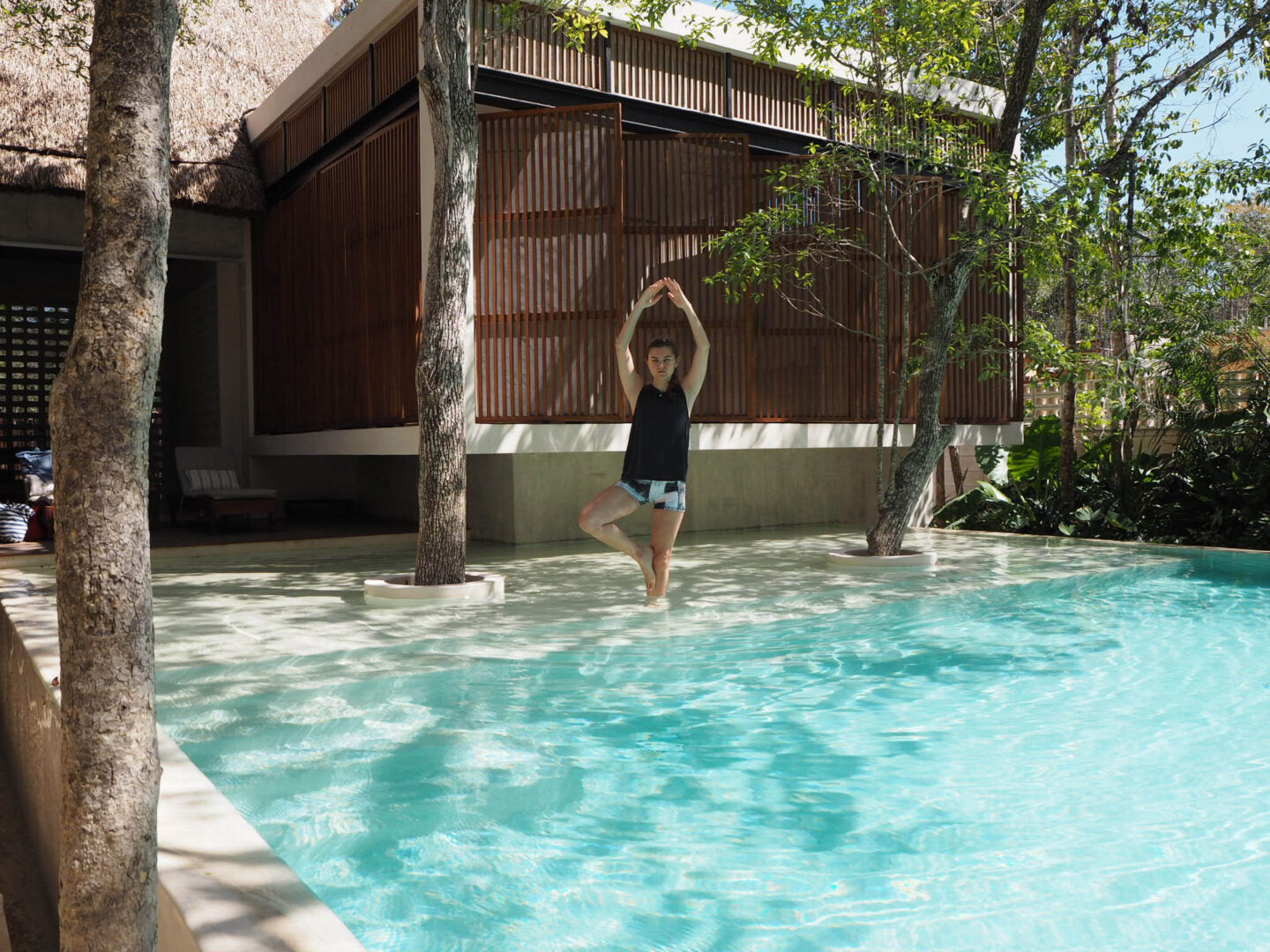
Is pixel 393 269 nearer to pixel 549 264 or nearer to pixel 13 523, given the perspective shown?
pixel 549 264

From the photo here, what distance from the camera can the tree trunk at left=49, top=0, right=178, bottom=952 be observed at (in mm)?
1701

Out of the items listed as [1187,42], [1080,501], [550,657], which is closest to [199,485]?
[550,657]

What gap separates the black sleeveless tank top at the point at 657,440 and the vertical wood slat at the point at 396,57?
4.44 metres

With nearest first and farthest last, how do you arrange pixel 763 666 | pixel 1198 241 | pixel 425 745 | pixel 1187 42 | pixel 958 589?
1. pixel 425 745
2. pixel 763 666
3. pixel 958 589
4. pixel 1198 241
5. pixel 1187 42

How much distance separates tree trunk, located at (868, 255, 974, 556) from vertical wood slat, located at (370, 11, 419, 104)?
4743 millimetres

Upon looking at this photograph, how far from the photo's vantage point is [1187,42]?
31.9 ft

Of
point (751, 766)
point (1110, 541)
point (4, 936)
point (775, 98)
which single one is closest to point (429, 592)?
point (751, 766)

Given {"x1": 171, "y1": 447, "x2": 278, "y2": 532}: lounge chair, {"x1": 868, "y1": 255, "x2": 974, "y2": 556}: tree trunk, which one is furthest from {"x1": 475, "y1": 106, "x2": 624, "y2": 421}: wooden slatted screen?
{"x1": 171, "y1": 447, "x2": 278, "y2": 532}: lounge chair

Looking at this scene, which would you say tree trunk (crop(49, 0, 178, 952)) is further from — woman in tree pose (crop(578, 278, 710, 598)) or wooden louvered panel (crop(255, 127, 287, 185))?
wooden louvered panel (crop(255, 127, 287, 185))

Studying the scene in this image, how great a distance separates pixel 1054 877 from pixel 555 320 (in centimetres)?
686

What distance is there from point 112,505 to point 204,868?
2.90 ft

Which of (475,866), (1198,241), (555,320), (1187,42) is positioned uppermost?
(1187,42)

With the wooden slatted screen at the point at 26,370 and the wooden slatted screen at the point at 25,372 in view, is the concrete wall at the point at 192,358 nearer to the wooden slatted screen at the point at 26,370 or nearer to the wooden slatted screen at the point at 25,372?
the wooden slatted screen at the point at 26,370

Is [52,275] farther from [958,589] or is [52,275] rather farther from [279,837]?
[279,837]
